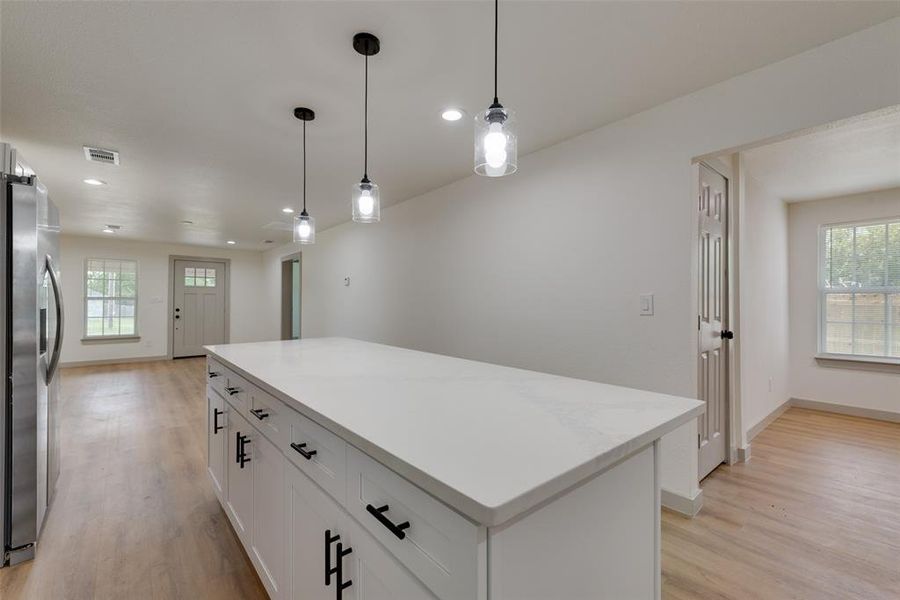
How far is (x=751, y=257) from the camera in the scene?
3426 millimetres

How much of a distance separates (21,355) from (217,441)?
0.97 meters

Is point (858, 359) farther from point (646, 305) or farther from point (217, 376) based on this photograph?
point (217, 376)

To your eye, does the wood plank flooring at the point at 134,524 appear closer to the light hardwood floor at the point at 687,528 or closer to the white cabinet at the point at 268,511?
the light hardwood floor at the point at 687,528

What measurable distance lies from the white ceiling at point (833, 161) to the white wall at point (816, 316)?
0.19m

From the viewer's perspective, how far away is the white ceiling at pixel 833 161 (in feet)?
8.73

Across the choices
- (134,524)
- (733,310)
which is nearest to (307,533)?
(134,524)

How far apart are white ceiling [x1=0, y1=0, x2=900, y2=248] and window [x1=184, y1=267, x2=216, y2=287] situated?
5.23 metres

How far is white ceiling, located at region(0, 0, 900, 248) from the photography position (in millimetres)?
1591

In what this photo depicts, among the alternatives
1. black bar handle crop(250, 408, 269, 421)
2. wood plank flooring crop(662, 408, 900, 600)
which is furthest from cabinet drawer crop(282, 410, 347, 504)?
wood plank flooring crop(662, 408, 900, 600)

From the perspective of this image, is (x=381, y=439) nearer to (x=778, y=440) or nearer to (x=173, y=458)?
(x=173, y=458)

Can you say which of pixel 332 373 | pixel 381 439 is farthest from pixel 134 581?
pixel 381 439

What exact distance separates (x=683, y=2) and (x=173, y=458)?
166 inches

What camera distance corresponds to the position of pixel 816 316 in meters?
4.36

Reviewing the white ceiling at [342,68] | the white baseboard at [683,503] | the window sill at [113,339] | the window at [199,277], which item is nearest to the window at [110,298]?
the window sill at [113,339]
